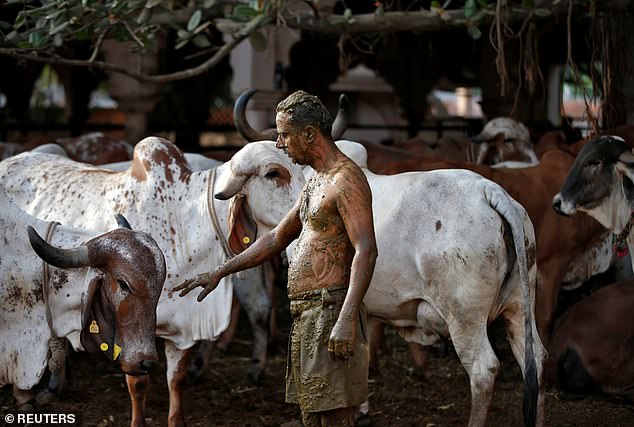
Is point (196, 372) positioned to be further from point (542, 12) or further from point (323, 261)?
point (542, 12)

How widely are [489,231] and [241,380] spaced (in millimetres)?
2390

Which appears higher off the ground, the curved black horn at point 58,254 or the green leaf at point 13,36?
the green leaf at point 13,36

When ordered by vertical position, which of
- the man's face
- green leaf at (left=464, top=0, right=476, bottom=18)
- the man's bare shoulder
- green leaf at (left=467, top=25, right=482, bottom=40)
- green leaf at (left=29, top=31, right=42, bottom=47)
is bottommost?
the man's bare shoulder

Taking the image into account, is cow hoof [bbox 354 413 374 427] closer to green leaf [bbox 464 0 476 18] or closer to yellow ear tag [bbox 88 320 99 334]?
yellow ear tag [bbox 88 320 99 334]

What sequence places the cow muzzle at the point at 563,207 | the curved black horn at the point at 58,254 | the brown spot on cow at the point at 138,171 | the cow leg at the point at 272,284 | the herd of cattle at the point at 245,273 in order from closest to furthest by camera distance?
the curved black horn at the point at 58,254 → the herd of cattle at the point at 245,273 → the brown spot on cow at the point at 138,171 → the cow muzzle at the point at 563,207 → the cow leg at the point at 272,284

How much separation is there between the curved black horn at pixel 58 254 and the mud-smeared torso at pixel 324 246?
91cm

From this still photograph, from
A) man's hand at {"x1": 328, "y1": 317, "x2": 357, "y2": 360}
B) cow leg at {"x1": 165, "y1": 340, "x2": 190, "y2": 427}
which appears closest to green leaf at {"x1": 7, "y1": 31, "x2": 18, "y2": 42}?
cow leg at {"x1": 165, "y1": 340, "x2": 190, "y2": 427}

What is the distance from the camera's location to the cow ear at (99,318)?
4105mm

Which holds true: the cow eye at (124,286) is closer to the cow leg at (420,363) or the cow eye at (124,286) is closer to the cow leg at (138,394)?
the cow leg at (138,394)

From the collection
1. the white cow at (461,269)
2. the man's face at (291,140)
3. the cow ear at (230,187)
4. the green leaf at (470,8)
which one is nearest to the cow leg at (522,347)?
the white cow at (461,269)

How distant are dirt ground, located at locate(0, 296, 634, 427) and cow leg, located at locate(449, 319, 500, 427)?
2.60 ft

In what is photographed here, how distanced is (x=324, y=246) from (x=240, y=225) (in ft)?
5.56

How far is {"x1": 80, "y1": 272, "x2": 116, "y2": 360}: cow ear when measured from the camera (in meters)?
4.11

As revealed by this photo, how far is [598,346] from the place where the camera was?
6.19 m
